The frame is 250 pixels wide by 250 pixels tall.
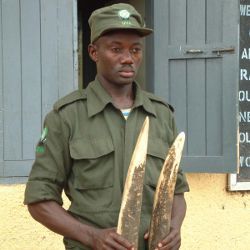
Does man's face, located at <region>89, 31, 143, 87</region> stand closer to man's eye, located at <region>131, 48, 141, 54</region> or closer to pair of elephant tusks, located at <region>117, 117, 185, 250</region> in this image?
man's eye, located at <region>131, 48, 141, 54</region>

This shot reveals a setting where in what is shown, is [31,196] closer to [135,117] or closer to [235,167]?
[135,117]

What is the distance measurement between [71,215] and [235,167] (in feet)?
7.60

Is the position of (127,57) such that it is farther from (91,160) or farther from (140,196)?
(140,196)

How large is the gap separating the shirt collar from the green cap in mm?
174

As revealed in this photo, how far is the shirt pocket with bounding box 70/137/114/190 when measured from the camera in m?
2.13

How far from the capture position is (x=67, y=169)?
2.19 m

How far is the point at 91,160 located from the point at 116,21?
470 millimetres

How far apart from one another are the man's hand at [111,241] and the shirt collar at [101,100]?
41cm

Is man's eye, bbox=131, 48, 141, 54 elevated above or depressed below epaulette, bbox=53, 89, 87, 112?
above

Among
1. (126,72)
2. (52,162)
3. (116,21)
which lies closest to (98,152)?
(52,162)

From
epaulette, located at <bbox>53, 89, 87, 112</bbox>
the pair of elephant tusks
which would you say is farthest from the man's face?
the pair of elephant tusks

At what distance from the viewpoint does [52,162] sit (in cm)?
216

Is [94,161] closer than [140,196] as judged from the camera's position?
No

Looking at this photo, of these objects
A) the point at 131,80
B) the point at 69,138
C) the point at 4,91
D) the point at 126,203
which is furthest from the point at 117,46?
the point at 4,91
